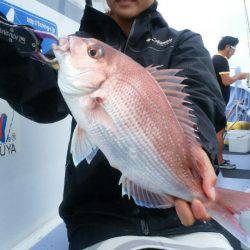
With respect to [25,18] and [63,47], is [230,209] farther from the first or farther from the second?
[25,18]

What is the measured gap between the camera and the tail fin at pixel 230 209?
39.7 inches

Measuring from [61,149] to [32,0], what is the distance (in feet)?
3.12

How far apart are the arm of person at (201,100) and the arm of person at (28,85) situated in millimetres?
507

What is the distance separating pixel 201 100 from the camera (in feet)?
4.67

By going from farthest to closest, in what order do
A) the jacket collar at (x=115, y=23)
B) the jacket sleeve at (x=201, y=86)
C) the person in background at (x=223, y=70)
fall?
the person in background at (x=223, y=70), the jacket collar at (x=115, y=23), the jacket sleeve at (x=201, y=86)

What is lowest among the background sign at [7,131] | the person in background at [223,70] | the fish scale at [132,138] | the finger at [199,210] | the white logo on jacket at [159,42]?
the person in background at [223,70]

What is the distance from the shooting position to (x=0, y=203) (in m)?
1.82

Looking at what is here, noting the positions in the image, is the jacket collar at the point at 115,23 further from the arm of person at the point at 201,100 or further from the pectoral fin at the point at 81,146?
the pectoral fin at the point at 81,146

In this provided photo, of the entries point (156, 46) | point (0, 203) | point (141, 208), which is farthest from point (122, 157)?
point (0, 203)

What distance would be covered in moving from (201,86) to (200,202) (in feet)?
1.94

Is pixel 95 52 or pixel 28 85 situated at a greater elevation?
pixel 95 52

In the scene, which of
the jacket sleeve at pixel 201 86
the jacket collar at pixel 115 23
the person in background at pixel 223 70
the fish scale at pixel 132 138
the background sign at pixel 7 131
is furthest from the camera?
the person in background at pixel 223 70

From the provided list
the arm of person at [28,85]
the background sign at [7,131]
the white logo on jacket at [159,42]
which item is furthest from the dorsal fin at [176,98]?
the background sign at [7,131]

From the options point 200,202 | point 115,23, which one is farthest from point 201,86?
point 200,202
